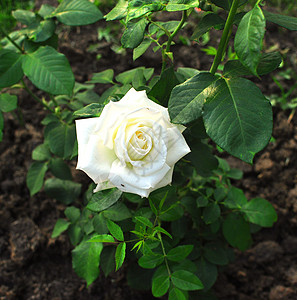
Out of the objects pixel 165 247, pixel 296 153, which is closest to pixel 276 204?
pixel 296 153

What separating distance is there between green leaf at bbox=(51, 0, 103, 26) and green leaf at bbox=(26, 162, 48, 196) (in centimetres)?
66

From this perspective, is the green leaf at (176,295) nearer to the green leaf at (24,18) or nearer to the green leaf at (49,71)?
the green leaf at (49,71)

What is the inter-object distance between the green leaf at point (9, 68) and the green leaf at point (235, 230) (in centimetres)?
99

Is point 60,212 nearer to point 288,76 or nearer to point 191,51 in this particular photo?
point 191,51

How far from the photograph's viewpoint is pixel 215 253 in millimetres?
1436

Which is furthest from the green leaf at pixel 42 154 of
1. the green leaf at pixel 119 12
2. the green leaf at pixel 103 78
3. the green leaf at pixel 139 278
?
the green leaf at pixel 119 12

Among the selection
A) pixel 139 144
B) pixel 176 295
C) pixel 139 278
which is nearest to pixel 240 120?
pixel 139 144

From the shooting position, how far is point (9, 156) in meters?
2.00

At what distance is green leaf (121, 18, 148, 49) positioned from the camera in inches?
36.6

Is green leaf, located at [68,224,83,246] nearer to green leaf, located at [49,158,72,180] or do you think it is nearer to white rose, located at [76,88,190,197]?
green leaf, located at [49,158,72,180]

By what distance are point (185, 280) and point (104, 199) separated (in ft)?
1.24

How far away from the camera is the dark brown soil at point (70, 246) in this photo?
64.1 inches

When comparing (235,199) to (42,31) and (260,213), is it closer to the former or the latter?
(260,213)

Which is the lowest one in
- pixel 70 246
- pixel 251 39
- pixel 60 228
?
pixel 70 246
